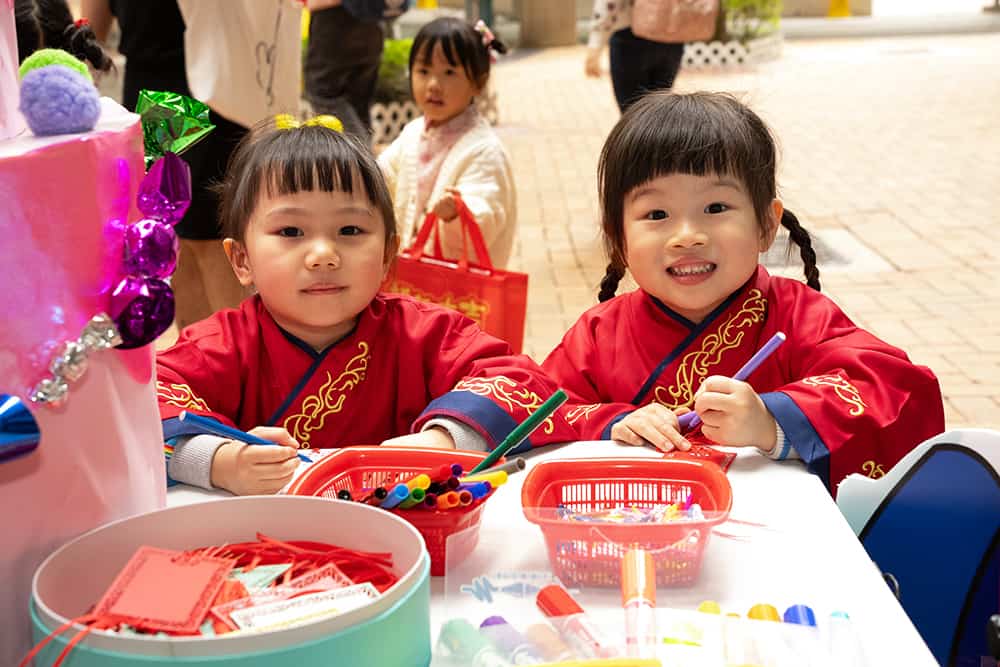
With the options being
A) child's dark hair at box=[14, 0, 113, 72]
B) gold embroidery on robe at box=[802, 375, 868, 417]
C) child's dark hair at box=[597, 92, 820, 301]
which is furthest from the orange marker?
child's dark hair at box=[14, 0, 113, 72]

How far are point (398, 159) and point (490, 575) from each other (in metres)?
2.61

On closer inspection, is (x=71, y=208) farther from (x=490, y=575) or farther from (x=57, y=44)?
(x=57, y=44)

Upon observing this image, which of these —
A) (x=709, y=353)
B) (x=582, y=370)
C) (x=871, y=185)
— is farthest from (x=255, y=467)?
(x=871, y=185)

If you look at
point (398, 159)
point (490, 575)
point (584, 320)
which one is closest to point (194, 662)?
point (490, 575)

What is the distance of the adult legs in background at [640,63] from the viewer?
4719 mm

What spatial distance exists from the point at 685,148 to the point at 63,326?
3.27 feet

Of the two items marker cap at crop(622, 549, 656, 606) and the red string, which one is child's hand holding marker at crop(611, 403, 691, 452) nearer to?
marker cap at crop(622, 549, 656, 606)

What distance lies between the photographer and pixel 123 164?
2.96ft

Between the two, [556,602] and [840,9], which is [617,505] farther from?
[840,9]

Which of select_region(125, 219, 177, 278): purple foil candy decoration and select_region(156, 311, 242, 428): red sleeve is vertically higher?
select_region(125, 219, 177, 278): purple foil candy decoration

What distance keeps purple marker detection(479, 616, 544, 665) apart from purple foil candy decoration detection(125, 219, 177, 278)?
37 centimetres

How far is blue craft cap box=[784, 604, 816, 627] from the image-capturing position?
92 cm

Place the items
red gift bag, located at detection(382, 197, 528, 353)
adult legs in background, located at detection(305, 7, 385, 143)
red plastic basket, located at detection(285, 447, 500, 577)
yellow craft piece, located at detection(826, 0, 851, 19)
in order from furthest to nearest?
yellow craft piece, located at detection(826, 0, 851, 19) → adult legs in background, located at detection(305, 7, 385, 143) → red gift bag, located at detection(382, 197, 528, 353) → red plastic basket, located at detection(285, 447, 500, 577)

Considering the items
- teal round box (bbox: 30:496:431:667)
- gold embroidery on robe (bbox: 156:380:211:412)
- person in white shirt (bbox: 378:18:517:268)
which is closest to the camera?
teal round box (bbox: 30:496:431:667)
